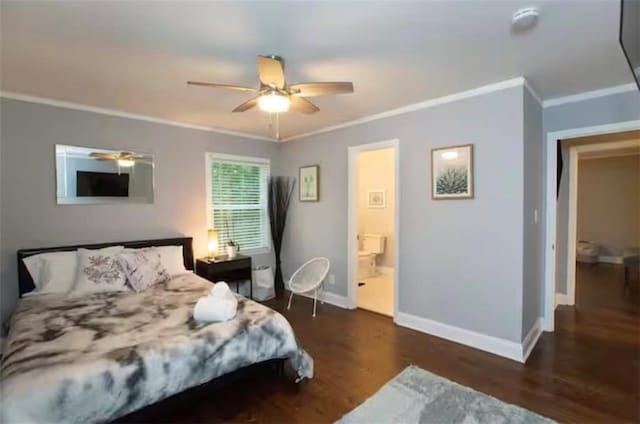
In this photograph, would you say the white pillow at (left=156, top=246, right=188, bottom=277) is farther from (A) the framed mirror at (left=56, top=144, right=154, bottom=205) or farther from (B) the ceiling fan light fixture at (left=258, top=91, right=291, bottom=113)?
(B) the ceiling fan light fixture at (left=258, top=91, right=291, bottom=113)

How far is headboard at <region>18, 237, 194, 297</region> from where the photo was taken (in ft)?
9.82

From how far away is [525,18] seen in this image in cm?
183

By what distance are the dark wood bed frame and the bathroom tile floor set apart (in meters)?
2.03

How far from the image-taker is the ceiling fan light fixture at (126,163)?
3.69 meters

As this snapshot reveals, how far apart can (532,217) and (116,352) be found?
3578 millimetres

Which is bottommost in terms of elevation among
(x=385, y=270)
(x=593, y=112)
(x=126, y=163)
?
(x=385, y=270)

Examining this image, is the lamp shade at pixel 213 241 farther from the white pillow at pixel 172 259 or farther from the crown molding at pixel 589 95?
the crown molding at pixel 589 95

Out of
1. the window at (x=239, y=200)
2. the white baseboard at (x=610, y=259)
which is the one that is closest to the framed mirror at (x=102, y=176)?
the window at (x=239, y=200)

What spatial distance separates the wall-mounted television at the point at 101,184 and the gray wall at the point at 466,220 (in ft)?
9.17

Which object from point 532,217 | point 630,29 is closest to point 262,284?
point 532,217

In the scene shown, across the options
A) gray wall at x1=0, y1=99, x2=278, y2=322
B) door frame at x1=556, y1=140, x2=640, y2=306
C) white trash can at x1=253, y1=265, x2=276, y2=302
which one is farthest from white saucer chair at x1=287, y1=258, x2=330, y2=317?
door frame at x1=556, y1=140, x2=640, y2=306

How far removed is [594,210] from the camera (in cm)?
761

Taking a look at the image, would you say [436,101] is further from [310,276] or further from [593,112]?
[310,276]

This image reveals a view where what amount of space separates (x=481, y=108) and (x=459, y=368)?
235 cm
